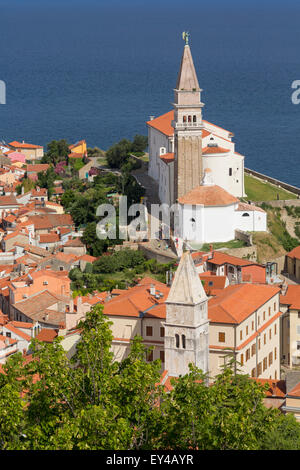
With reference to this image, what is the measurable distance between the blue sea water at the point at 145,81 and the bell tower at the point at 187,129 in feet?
82.8

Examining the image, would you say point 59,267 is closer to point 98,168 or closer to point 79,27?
point 98,168

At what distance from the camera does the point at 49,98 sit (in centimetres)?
10650

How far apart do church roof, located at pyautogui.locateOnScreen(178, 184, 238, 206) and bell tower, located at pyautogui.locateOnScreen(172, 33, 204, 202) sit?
0.93 meters

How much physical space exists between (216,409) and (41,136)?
6576 cm

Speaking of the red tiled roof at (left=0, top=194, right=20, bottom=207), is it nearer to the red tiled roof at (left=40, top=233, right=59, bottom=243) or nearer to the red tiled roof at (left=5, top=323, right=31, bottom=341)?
the red tiled roof at (left=40, top=233, right=59, bottom=243)

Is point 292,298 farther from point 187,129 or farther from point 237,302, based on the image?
point 187,129

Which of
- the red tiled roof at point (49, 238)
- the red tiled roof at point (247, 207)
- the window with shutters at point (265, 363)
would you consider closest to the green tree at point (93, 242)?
the red tiled roof at point (49, 238)

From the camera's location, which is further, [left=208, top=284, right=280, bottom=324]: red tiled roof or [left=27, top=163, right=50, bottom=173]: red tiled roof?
[left=27, top=163, right=50, bottom=173]: red tiled roof

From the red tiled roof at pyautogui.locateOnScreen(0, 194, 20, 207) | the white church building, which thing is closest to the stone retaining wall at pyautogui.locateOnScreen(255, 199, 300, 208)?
the white church building

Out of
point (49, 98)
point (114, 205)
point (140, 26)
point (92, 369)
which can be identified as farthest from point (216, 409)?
point (140, 26)

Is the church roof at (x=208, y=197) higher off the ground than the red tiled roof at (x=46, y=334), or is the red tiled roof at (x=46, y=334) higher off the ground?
the church roof at (x=208, y=197)

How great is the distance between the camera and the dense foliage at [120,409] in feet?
60.3

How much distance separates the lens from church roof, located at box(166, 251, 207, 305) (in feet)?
81.8

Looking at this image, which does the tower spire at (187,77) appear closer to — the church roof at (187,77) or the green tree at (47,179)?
the church roof at (187,77)
